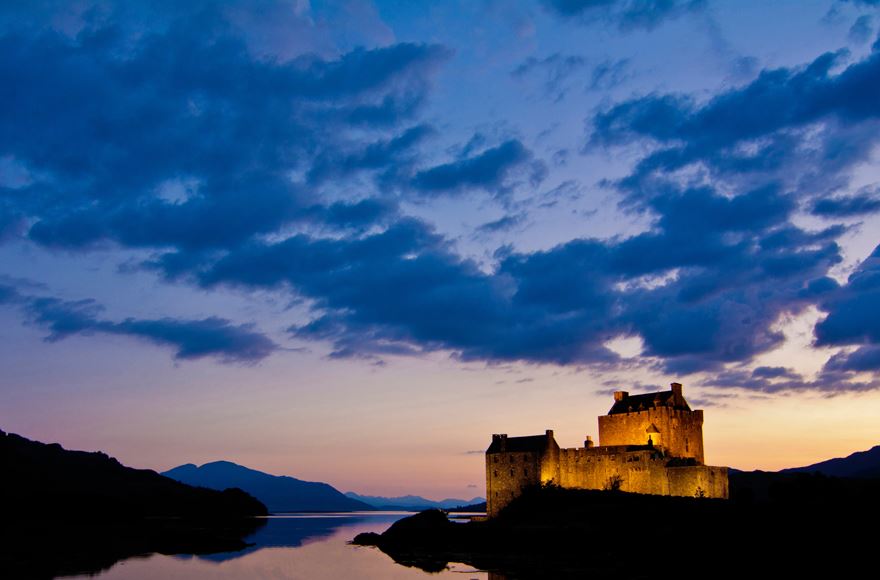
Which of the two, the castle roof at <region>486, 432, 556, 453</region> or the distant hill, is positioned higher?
the castle roof at <region>486, 432, 556, 453</region>

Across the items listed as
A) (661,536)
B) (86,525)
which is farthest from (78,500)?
(661,536)

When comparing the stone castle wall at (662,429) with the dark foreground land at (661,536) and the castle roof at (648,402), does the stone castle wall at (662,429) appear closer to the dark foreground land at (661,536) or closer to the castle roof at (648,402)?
the castle roof at (648,402)

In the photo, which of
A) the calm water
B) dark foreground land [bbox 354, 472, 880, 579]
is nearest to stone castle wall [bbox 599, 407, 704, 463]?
dark foreground land [bbox 354, 472, 880, 579]

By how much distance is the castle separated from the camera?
7675cm

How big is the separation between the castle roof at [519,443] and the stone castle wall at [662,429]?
758 centimetres

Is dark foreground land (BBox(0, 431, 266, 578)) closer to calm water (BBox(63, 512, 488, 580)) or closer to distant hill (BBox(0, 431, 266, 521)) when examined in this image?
distant hill (BBox(0, 431, 266, 521))

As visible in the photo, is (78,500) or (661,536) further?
(78,500)

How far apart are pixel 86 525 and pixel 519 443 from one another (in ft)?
252

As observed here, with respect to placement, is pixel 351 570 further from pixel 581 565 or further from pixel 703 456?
pixel 703 456

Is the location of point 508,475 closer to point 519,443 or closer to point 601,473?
point 519,443

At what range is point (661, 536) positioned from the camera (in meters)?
59.7

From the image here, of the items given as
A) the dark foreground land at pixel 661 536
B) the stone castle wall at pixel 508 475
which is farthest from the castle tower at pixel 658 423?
the dark foreground land at pixel 661 536

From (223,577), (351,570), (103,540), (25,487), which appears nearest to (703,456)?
(351,570)

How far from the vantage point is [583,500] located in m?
74.6
